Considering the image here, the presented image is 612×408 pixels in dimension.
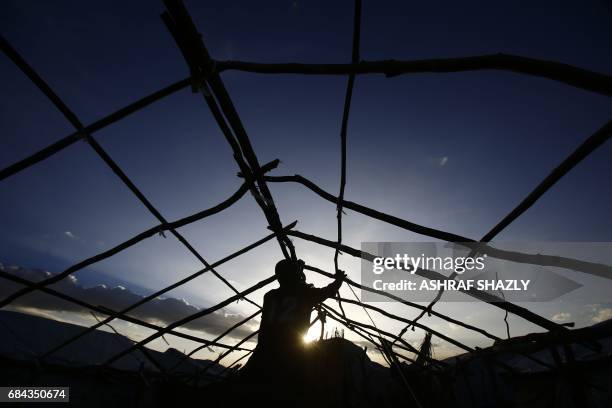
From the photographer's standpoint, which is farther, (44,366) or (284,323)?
(44,366)

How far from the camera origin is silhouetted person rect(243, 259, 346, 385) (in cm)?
347

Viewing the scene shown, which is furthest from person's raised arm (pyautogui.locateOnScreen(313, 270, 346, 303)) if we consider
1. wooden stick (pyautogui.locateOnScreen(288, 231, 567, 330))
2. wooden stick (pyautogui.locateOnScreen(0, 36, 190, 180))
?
wooden stick (pyautogui.locateOnScreen(0, 36, 190, 180))

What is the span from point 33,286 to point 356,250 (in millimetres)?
4161

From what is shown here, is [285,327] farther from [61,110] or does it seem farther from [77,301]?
[61,110]

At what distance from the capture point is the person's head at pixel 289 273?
4.41 m

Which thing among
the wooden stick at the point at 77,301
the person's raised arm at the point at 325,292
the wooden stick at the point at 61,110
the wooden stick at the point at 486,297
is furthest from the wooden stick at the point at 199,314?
the wooden stick at the point at 61,110

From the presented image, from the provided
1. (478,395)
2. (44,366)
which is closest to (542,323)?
(478,395)

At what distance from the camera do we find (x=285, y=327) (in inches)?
151

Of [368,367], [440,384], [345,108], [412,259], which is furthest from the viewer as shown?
[440,384]

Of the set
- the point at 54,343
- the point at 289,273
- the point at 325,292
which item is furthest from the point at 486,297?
the point at 54,343

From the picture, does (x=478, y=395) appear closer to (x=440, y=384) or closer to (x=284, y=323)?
(x=440, y=384)

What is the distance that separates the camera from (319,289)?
172 inches

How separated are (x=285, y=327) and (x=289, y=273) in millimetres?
870

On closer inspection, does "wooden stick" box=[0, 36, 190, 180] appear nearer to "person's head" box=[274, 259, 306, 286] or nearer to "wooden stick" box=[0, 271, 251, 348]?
"wooden stick" box=[0, 271, 251, 348]
